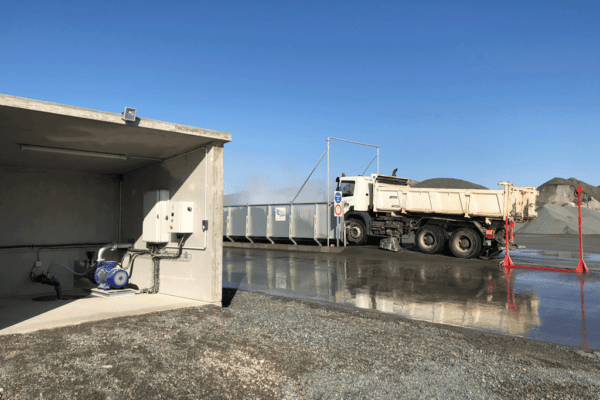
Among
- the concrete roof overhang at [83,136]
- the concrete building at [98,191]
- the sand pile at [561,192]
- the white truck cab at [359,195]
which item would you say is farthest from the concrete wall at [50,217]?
the sand pile at [561,192]

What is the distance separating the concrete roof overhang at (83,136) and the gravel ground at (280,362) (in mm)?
2752

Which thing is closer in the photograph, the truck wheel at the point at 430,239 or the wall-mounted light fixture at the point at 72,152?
the wall-mounted light fixture at the point at 72,152

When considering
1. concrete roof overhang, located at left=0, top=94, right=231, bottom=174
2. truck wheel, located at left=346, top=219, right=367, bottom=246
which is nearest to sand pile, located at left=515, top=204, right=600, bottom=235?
truck wheel, located at left=346, top=219, right=367, bottom=246

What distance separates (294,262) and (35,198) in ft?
28.5

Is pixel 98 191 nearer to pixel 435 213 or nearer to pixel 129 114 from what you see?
pixel 129 114

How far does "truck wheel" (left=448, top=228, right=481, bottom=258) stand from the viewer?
16016mm

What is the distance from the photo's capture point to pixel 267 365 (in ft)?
14.6

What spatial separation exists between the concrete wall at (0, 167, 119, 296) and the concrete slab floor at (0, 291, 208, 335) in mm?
748

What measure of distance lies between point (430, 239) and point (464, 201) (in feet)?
6.66

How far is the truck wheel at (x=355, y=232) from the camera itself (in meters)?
19.4

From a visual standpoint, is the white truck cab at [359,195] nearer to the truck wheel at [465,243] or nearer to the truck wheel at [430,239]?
the truck wheel at [430,239]

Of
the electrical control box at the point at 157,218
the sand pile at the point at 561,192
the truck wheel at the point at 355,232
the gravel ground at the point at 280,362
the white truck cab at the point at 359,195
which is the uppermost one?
the sand pile at the point at 561,192

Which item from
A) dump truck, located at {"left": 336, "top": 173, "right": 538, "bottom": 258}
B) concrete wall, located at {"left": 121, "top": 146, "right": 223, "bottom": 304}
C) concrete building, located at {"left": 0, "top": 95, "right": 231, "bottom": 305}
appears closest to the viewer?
concrete building, located at {"left": 0, "top": 95, "right": 231, "bottom": 305}

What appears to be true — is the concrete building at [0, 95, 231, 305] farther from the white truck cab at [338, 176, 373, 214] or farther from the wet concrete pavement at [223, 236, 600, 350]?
the white truck cab at [338, 176, 373, 214]
